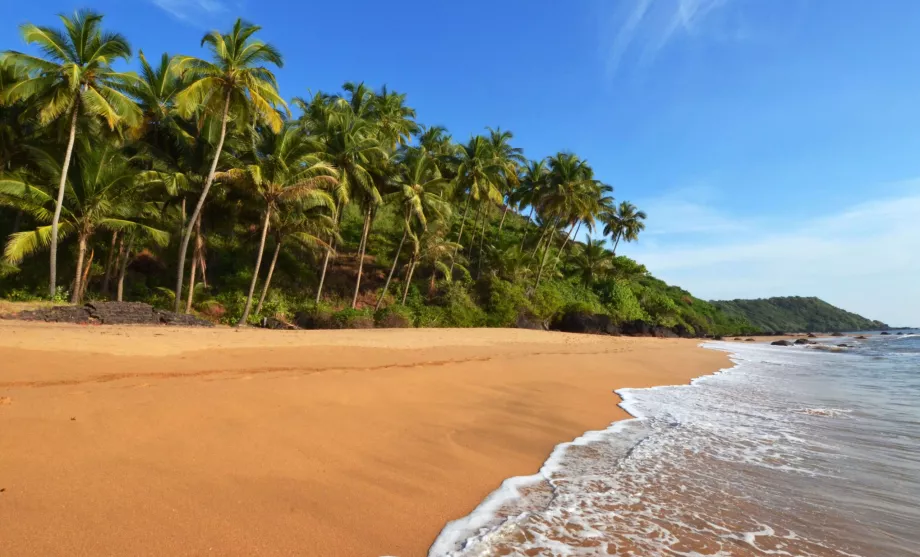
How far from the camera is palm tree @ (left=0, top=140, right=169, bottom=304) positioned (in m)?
14.6

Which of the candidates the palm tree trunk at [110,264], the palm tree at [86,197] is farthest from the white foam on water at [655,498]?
the palm tree trunk at [110,264]

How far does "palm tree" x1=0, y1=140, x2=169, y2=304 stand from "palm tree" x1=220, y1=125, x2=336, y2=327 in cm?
322

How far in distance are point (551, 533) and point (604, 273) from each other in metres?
37.3

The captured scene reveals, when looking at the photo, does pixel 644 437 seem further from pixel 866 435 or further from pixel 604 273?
pixel 604 273

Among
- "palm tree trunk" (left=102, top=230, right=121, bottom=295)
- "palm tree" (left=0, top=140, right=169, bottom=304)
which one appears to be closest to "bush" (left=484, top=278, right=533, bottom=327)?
"palm tree" (left=0, top=140, right=169, bottom=304)

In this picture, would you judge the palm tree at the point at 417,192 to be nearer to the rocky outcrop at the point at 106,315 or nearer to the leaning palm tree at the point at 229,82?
the leaning palm tree at the point at 229,82

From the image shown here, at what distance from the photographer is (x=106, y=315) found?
11.8 m

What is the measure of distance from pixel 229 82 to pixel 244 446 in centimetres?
1572

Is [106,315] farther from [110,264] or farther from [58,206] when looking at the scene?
[110,264]

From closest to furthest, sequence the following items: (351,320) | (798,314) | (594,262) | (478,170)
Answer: (351,320) → (478,170) → (594,262) → (798,314)

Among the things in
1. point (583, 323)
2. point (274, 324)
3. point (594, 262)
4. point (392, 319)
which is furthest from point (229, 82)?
point (594, 262)

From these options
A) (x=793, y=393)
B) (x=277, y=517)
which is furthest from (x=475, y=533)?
(x=793, y=393)

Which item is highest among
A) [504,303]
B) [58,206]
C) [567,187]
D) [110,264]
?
[567,187]

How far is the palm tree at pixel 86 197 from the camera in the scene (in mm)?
14578
